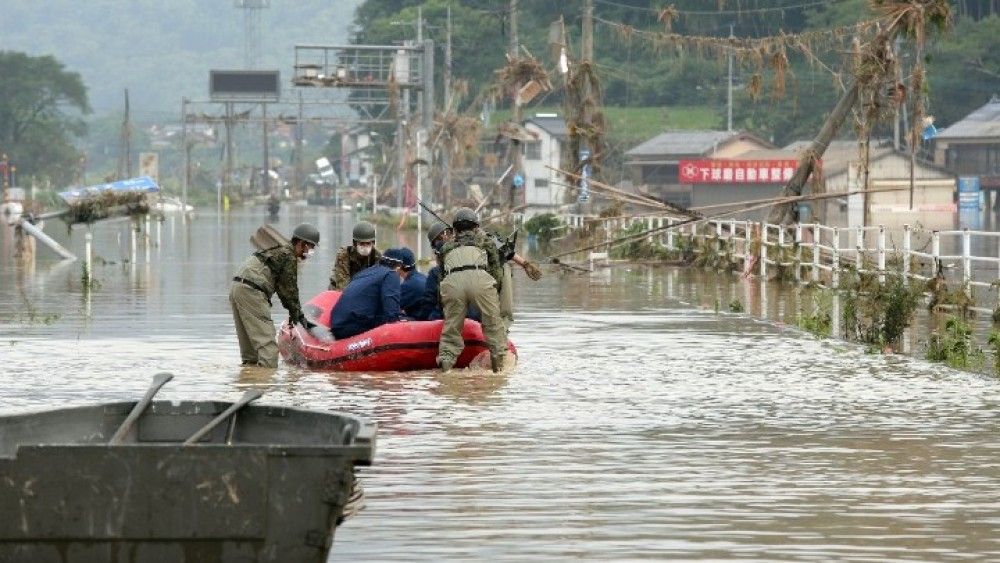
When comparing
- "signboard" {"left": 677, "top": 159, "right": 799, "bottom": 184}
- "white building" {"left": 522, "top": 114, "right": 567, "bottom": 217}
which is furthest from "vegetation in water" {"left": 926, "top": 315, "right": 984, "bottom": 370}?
"white building" {"left": 522, "top": 114, "right": 567, "bottom": 217}

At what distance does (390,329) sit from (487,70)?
109 meters

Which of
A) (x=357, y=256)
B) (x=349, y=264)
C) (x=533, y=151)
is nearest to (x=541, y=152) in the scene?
(x=533, y=151)

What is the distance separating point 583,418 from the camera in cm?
1522

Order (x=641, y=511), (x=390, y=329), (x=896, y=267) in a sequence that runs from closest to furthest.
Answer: (x=641, y=511)
(x=390, y=329)
(x=896, y=267)

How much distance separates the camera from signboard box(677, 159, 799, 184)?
85.9 meters

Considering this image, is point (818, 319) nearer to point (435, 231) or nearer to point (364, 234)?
point (435, 231)

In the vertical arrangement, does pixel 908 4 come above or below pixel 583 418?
above

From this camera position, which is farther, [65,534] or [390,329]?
[390,329]

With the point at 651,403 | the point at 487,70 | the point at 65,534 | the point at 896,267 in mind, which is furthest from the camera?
the point at 487,70

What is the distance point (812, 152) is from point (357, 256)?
1927 cm

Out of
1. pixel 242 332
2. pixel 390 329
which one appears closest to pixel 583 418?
pixel 390 329

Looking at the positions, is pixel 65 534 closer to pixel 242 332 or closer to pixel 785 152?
pixel 242 332

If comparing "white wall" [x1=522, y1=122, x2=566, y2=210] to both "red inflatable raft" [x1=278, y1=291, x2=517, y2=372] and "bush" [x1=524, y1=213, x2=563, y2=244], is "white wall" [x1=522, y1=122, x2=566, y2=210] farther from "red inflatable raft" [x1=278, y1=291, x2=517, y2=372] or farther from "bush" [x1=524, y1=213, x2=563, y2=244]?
"red inflatable raft" [x1=278, y1=291, x2=517, y2=372]

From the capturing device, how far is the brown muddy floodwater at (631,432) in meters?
10.3
